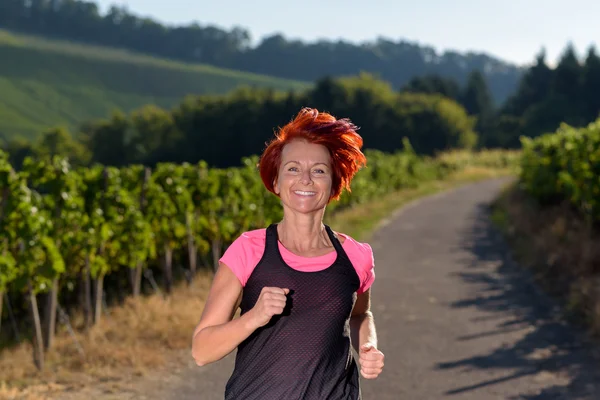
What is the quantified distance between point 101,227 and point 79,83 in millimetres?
143282

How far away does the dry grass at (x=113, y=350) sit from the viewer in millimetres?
7309

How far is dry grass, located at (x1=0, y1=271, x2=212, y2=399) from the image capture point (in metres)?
7.31

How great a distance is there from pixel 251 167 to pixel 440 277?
4.08m

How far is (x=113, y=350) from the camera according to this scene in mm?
7961

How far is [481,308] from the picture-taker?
34.9 feet

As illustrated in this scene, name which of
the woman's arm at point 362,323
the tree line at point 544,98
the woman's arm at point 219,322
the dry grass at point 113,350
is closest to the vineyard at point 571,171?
the dry grass at point 113,350

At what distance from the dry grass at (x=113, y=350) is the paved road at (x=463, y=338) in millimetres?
621

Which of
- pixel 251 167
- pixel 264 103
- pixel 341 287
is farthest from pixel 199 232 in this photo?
pixel 264 103

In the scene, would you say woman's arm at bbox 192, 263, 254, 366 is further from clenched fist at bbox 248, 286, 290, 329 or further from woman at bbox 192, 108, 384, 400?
clenched fist at bbox 248, 286, 290, 329

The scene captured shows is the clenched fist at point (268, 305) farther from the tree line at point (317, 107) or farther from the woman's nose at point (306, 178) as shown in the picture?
the tree line at point (317, 107)

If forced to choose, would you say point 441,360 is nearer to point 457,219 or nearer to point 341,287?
point 341,287

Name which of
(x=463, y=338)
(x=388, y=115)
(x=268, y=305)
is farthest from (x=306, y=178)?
(x=388, y=115)

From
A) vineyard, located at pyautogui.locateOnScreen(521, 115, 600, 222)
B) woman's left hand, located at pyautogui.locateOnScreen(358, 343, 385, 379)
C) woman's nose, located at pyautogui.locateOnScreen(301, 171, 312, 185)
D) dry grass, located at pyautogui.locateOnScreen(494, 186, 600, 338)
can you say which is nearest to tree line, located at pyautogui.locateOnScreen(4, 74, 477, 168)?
vineyard, located at pyautogui.locateOnScreen(521, 115, 600, 222)

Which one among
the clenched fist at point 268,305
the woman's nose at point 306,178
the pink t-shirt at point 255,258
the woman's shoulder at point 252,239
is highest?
the woman's nose at point 306,178
